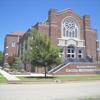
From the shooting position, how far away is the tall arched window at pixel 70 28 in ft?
123

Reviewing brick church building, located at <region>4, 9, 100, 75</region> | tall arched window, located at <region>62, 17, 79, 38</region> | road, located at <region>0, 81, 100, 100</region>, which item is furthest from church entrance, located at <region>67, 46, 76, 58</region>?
road, located at <region>0, 81, 100, 100</region>

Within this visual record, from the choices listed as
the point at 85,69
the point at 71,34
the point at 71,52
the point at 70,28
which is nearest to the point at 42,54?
the point at 85,69

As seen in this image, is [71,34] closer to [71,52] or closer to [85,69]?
[71,52]

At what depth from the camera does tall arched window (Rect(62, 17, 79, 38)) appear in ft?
123

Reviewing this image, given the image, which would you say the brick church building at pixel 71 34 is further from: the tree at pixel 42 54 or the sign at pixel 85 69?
the tree at pixel 42 54

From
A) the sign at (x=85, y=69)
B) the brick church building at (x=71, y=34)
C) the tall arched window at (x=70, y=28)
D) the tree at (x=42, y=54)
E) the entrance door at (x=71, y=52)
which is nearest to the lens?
the tree at (x=42, y=54)

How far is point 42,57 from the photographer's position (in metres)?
21.1

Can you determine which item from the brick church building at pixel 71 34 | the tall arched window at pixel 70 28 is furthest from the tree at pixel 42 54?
the tall arched window at pixel 70 28

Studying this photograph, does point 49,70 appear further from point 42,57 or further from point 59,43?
point 42,57

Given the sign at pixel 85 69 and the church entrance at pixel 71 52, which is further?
the church entrance at pixel 71 52

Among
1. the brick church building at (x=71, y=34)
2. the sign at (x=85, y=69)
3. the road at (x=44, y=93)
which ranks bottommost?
the road at (x=44, y=93)

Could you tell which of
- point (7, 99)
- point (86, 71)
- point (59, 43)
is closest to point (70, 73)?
point (86, 71)

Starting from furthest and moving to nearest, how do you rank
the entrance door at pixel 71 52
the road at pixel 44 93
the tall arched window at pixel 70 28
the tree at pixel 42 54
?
1. the tall arched window at pixel 70 28
2. the entrance door at pixel 71 52
3. the tree at pixel 42 54
4. the road at pixel 44 93

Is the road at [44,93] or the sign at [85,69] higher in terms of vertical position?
the sign at [85,69]
